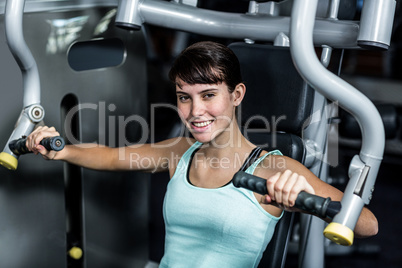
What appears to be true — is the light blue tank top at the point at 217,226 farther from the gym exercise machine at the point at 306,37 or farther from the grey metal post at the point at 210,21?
the grey metal post at the point at 210,21

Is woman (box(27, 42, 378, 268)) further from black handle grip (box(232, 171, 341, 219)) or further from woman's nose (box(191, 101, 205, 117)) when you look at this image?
black handle grip (box(232, 171, 341, 219))

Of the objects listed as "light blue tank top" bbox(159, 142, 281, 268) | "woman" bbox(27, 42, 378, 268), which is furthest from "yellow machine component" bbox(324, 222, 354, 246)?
"light blue tank top" bbox(159, 142, 281, 268)

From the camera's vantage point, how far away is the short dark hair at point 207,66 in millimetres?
1183

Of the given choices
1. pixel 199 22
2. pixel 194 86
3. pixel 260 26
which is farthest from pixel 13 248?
pixel 260 26

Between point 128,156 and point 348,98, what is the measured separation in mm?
709

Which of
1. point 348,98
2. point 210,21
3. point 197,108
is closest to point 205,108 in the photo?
point 197,108

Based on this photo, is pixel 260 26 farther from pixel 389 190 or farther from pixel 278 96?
pixel 389 190

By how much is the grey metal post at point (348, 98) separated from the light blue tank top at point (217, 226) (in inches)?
10.5

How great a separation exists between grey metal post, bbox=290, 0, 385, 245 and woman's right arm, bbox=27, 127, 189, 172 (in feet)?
1.71

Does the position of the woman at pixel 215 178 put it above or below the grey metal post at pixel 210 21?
below

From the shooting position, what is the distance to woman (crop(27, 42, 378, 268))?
120 centimetres

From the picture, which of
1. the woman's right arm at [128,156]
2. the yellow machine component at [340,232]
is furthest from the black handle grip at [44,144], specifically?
the yellow machine component at [340,232]

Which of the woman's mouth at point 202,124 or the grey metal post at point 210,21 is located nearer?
the woman's mouth at point 202,124

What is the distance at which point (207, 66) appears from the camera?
46.7 inches
